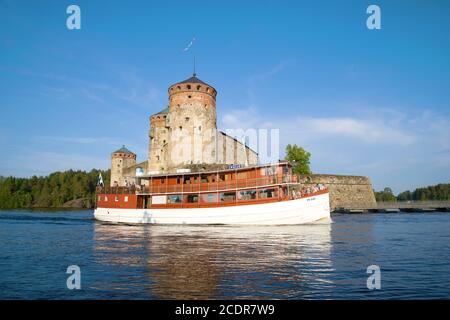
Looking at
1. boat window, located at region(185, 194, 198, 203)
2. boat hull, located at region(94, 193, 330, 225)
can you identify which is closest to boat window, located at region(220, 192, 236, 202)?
boat hull, located at region(94, 193, 330, 225)

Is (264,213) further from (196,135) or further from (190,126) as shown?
(190,126)

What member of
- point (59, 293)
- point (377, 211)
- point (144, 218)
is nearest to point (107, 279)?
point (59, 293)

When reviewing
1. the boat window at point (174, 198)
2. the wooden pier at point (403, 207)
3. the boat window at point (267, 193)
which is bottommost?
the wooden pier at point (403, 207)

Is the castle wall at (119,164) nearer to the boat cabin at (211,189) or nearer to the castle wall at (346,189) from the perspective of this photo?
the boat cabin at (211,189)

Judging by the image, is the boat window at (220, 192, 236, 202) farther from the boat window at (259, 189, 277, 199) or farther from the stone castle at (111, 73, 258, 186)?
the stone castle at (111, 73, 258, 186)

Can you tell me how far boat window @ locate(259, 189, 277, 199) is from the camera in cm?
2826

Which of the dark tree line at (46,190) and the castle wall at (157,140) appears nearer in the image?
the castle wall at (157,140)

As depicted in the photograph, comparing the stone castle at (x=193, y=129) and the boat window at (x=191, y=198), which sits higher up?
the stone castle at (x=193, y=129)

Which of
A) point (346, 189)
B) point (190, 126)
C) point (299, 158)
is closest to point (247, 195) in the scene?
point (190, 126)

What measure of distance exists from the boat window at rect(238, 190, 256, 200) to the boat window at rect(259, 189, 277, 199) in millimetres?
666

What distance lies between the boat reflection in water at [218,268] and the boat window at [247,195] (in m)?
10.9

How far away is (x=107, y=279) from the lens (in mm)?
10164

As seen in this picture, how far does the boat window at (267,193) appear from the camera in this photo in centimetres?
2826

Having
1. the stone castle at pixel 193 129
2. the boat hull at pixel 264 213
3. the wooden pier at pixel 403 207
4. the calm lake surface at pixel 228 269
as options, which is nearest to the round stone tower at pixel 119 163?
the stone castle at pixel 193 129
